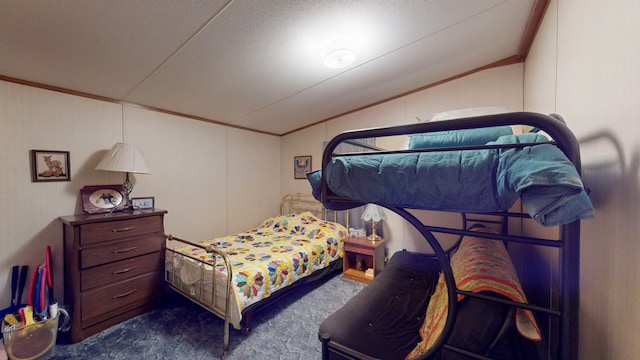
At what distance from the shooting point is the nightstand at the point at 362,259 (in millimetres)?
2852

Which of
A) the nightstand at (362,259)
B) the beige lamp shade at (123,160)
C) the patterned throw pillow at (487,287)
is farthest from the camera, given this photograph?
the nightstand at (362,259)

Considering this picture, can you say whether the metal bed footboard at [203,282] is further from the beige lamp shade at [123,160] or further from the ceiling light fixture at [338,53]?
the ceiling light fixture at [338,53]

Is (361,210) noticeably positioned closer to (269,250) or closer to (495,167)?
(269,250)

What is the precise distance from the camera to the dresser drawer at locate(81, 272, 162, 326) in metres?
1.92

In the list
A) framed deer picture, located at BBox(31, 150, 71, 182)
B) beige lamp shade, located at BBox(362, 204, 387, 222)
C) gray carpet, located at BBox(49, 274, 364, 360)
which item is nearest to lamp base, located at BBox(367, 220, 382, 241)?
beige lamp shade, located at BBox(362, 204, 387, 222)

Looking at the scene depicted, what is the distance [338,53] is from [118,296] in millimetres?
2810

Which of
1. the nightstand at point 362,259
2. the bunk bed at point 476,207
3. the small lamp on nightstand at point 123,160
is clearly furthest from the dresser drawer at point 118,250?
the nightstand at point 362,259

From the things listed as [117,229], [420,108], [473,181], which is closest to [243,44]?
[473,181]

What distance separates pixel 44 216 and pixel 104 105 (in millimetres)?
1157

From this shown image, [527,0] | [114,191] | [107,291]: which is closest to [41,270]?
[107,291]

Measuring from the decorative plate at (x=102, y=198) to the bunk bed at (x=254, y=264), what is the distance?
67cm

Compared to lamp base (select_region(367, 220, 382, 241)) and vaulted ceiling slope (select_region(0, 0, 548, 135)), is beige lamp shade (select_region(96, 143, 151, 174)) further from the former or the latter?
lamp base (select_region(367, 220, 382, 241))

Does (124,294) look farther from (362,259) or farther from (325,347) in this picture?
(362,259)

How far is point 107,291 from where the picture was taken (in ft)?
6.63
